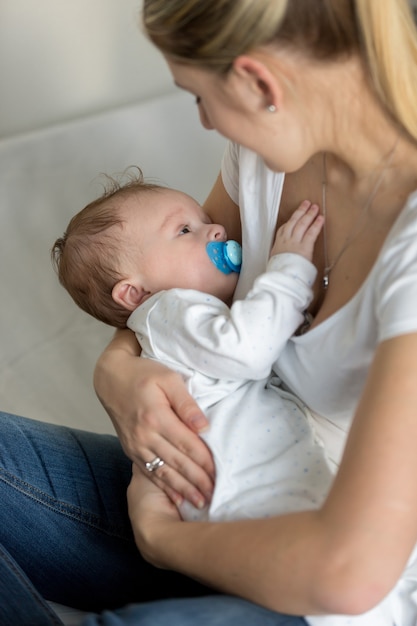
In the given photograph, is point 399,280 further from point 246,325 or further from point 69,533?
point 69,533

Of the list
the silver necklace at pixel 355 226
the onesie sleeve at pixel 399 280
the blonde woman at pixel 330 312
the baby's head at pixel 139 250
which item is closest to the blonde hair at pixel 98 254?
the baby's head at pixel 139 250

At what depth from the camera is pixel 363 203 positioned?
112 cm

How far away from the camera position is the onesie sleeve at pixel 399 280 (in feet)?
2.93

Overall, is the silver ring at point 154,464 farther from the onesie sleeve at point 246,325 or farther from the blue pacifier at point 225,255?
the blue pacifier at point 225,255

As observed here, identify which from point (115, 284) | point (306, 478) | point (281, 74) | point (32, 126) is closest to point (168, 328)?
point (115, 284)

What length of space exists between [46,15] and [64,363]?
0.96 m

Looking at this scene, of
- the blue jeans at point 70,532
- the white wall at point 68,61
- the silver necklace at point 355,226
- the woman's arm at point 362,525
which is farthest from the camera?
the white wall at point 68,61

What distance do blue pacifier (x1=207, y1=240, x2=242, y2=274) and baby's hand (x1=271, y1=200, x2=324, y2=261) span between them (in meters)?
0.14

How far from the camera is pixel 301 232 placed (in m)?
1.18

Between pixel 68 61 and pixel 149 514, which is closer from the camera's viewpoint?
pixel 149 514

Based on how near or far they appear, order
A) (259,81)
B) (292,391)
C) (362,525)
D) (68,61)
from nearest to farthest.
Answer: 1. (362,525)
2. (259,81)
3. (292,391)
4. (68,61)

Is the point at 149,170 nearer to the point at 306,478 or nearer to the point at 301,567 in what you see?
the point at 306,478

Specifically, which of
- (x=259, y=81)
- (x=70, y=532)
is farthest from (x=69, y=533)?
(x=259, y=81)

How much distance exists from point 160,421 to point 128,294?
26cm
